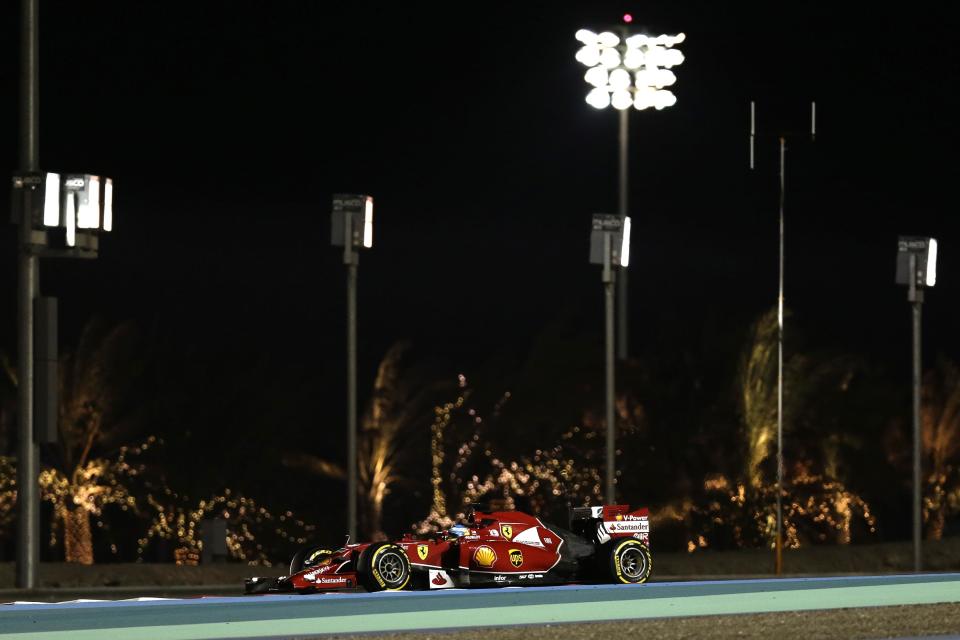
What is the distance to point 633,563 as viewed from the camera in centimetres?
2402

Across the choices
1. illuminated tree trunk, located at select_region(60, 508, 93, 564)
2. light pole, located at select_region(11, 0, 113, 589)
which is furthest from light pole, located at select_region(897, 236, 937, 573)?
illuminated tree trunk, located at select_region(60, 508, 93, 564)

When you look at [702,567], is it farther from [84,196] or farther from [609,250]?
[84,196]

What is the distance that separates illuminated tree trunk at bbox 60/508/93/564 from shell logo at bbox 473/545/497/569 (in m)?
28.0

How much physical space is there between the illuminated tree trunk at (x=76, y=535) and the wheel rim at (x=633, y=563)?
2761 centimetres

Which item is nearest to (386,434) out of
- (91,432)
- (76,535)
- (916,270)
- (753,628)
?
(91,432)

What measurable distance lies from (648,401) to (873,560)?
15.5 m

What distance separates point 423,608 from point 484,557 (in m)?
3.21

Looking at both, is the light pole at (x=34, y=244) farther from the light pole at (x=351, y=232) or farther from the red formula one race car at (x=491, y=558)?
the light pole at (x=351, y=232)

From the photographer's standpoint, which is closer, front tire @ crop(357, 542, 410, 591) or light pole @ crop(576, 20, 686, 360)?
front tire @ crop(357, 542, 410, 591)

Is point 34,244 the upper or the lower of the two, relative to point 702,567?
upper

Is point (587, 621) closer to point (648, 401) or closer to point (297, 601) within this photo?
point (297, 601)

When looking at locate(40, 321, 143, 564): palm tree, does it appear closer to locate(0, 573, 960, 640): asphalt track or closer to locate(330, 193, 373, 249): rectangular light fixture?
locate(330, 193, 373, 249): rectangular light fixture

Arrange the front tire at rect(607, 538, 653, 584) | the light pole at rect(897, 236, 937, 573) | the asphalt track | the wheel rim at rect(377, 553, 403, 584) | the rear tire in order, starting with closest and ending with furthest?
the asphalt track → the wheel rim at rect(377, 553, 403, 584) → the rear tire → the front tire at rect(607, 538, 653, 584) → the light pole at rect(897, 236, 937, 573)

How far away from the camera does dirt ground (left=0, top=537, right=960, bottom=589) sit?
89.7 ft
